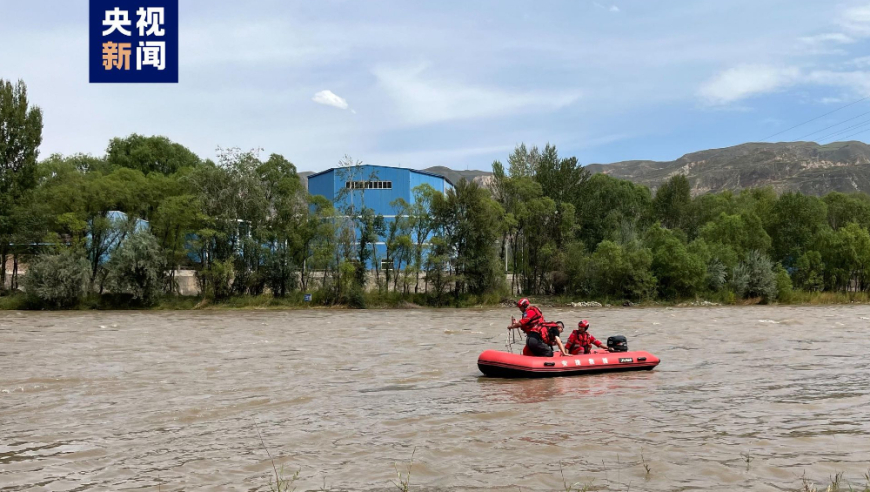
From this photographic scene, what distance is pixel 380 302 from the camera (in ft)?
156

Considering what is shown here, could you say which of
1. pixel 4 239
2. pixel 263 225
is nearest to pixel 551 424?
pixel 263 225

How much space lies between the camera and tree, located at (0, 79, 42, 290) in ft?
152

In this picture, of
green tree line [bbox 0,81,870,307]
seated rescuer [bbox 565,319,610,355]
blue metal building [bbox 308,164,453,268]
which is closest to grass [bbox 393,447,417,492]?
seated rescuer [bbox 565,319,610,355]

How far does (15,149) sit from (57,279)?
1236 cm

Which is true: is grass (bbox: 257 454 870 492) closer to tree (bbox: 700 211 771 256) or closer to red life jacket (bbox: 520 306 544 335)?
red life jacket (bbox: 520 306 544 335)

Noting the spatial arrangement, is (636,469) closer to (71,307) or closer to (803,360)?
(803,360)

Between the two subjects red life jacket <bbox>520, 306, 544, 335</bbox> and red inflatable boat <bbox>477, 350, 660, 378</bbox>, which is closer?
red inflatable boat <bbox>477, 350, 660, 378</bbox>

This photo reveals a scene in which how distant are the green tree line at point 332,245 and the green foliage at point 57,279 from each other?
9cm

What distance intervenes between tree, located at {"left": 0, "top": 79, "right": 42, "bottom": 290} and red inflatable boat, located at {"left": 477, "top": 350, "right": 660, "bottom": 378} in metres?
42.4

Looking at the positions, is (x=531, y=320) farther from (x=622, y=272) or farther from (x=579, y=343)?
(x=622, y=272)

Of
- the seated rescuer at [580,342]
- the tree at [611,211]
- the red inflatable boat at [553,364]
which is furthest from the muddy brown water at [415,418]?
the tree at [611,211]

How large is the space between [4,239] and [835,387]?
48595mm

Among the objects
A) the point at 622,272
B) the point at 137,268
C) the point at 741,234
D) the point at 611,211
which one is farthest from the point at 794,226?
the point at 137,268

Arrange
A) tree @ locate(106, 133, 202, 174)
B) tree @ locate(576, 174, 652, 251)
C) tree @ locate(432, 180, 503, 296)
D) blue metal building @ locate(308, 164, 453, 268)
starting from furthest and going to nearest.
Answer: tree @ locate(106, 133, 202, 174)
tree @ locate(576, 174, 652, 251)
blue metal building @ locate(308, 164, 453, 268)
tree @ locate(432, 180, 503, 296)
